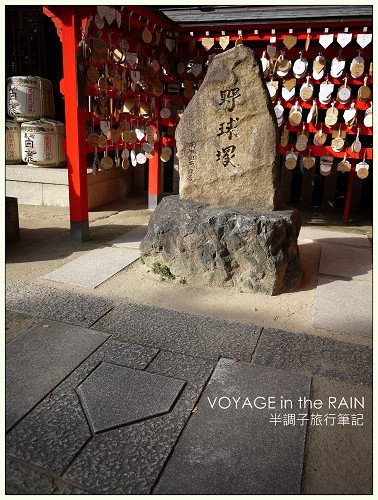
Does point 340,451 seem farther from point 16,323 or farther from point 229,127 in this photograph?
point 229,127

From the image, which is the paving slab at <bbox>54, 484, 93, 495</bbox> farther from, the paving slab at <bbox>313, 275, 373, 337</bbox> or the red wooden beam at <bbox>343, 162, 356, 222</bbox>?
→ the red wooden beam at <bbox>343, 162, 356, 222</bbox>

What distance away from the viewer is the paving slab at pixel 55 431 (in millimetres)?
1983

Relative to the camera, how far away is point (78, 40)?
15.8 feet

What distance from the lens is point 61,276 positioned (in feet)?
13.8

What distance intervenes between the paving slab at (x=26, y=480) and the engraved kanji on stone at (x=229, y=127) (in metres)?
3.32

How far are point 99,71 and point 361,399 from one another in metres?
5.08

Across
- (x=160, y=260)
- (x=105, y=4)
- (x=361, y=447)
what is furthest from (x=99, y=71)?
(x=361, y=447)

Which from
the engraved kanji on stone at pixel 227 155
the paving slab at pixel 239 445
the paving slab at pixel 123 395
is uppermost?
the engraved kanji on stone at pixel 227 155

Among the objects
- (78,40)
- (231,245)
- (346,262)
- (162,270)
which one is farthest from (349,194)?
(78,40)

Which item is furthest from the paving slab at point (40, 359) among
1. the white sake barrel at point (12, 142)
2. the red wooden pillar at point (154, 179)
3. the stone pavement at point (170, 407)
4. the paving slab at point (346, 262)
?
the white sake barrel at point (12, 142)

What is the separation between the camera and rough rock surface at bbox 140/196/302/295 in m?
3.81

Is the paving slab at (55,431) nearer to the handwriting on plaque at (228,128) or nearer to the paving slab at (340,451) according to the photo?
the paving slab at (340,451)

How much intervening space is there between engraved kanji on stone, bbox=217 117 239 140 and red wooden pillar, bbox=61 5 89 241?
1969mm

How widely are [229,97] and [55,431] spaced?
130 inches
